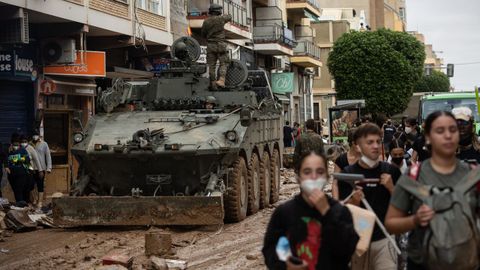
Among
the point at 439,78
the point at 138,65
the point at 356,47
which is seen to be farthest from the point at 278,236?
the point at 439,78

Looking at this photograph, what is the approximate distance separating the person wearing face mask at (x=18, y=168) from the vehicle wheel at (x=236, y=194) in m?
4.96

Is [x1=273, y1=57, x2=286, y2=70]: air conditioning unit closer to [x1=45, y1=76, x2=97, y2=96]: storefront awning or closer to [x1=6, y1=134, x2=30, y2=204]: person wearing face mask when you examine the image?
[x1=45, y1=76, x2=97, y2=96]: storefront awning

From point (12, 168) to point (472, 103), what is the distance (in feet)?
38.8

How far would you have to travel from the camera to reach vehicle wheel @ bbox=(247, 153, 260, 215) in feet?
46.8

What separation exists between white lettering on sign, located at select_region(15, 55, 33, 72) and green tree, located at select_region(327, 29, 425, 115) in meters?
32.1

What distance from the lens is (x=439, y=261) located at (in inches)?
166

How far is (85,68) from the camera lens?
20.6 meters

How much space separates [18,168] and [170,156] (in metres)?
5.01

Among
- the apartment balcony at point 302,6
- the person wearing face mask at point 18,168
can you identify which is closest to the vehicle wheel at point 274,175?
→ the person wearing face mask at point 18,168

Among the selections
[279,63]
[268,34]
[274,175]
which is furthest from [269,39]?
[274,175]

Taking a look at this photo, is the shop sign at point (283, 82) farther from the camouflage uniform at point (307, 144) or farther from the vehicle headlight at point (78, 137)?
the camouflage uniform at point (307, 144)

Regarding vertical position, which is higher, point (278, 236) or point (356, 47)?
point (356, 47)

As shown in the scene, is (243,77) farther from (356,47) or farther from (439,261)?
(356,47)

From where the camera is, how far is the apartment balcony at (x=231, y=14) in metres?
30.0
